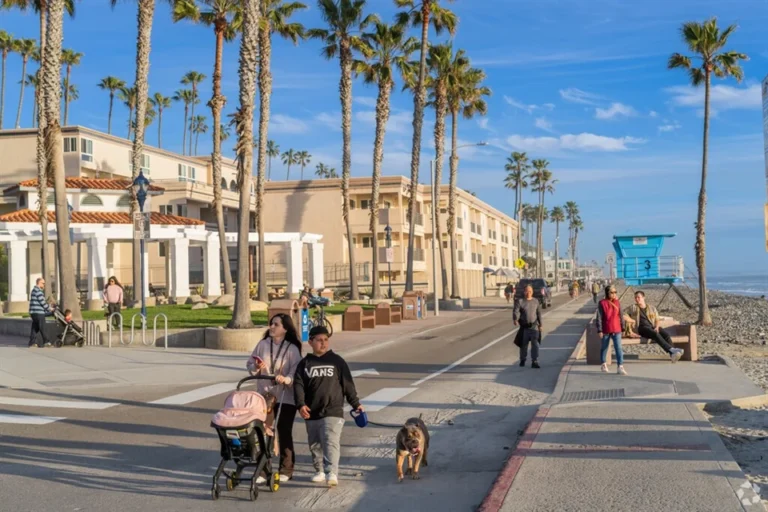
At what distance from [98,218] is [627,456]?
128 ft

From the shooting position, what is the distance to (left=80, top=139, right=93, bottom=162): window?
53562 mm

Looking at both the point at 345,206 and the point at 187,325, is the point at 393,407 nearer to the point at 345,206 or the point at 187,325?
the point at 187,325

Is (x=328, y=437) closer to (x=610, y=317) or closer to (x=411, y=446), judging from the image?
(x=411, y=446)

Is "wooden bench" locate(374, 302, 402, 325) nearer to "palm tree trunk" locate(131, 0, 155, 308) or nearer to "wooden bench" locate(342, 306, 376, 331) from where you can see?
"wooden bench" locate(342, 306, 376, 331)

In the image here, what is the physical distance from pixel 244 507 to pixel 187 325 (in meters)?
18.6

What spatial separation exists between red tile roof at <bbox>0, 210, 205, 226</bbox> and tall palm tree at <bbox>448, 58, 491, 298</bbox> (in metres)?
16.9

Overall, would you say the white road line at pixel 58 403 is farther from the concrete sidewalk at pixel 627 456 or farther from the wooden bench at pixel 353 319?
the wooden bench at pixel 353 319

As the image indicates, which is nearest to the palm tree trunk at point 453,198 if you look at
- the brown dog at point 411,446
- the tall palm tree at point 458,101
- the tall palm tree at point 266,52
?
the tall palm tree at point 458,101

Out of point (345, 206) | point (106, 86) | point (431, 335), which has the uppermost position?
point (106, 86)

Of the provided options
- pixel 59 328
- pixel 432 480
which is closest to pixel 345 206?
pixel 59 328

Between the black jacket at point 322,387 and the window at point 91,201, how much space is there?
42751 millimetres

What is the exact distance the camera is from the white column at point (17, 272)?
36.9m

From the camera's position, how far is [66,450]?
30.2 feet

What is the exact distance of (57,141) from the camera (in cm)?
2309
